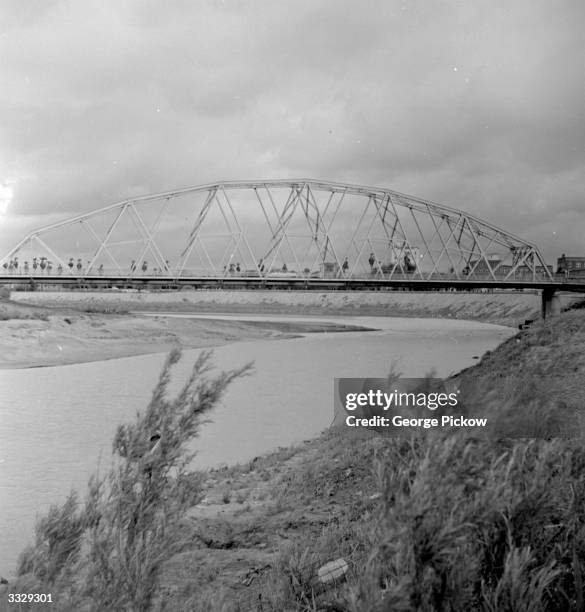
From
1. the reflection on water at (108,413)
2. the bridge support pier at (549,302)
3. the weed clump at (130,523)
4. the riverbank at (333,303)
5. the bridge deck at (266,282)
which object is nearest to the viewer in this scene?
the weed clump at (130,523)

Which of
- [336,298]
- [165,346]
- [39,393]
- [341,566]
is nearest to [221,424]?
[39,393]

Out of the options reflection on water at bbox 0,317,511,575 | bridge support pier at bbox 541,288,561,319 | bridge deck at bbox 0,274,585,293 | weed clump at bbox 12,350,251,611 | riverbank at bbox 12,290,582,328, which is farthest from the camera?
riverbank at bbox 12,290,582,328

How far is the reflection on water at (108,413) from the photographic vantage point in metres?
9.37

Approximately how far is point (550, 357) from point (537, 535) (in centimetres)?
1327

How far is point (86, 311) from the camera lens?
45.4m

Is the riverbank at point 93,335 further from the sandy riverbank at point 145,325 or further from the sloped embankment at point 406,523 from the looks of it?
the sloped embankment at point 406,523

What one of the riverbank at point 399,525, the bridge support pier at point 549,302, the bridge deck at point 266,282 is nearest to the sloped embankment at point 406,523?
the riverbank at point 399,525

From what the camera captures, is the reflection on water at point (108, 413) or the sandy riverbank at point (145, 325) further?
the sandy riverbank at point (145, 325)

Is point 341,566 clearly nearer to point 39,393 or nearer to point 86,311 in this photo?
point 39,393

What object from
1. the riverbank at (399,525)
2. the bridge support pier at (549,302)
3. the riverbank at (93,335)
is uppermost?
the bridge support pier at (549,302)

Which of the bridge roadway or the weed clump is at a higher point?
the bridge roadway

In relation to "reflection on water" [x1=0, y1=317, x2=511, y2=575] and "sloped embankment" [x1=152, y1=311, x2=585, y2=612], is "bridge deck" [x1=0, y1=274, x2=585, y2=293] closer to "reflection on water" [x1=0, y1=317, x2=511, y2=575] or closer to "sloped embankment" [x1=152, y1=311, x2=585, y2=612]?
"reflection on water" [x1=0, y1=317, x2=511, y2=575]

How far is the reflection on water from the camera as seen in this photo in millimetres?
9367

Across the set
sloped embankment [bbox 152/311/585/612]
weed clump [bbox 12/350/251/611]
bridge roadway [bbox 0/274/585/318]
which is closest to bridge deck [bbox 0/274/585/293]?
bridge roadway [bbox 0/274/585/318]
